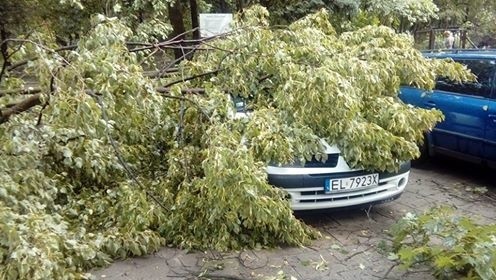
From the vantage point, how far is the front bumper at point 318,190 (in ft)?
13.6

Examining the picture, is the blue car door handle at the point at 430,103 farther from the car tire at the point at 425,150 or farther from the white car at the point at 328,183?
the white car at the point at 328,183

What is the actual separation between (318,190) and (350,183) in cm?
31

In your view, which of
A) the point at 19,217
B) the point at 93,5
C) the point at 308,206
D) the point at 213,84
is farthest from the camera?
the point at 93,5

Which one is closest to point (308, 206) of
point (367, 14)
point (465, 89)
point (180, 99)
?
point (180, 99)

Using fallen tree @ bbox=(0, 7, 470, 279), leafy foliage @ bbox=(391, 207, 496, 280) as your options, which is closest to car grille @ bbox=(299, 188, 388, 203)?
fallen tree @ bbox=(0, 7, 470, 279)

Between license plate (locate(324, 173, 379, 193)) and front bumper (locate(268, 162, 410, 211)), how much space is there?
0.03 meters

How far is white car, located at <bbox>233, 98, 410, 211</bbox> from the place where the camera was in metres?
4.14

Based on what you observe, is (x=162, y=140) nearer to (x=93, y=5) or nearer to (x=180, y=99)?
(x=180, y=99)

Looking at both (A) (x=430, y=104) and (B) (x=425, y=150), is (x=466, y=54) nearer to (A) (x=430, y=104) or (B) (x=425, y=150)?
(A) (x=430, y=104)

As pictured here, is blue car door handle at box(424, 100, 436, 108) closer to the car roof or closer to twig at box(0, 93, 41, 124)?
the car roof

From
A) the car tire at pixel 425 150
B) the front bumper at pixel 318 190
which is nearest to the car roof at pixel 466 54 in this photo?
the car tire at pixel 425 150

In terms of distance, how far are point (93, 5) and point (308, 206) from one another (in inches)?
348

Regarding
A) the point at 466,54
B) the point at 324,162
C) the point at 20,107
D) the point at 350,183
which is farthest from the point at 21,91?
the point at 466,54

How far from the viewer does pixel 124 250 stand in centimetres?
381
